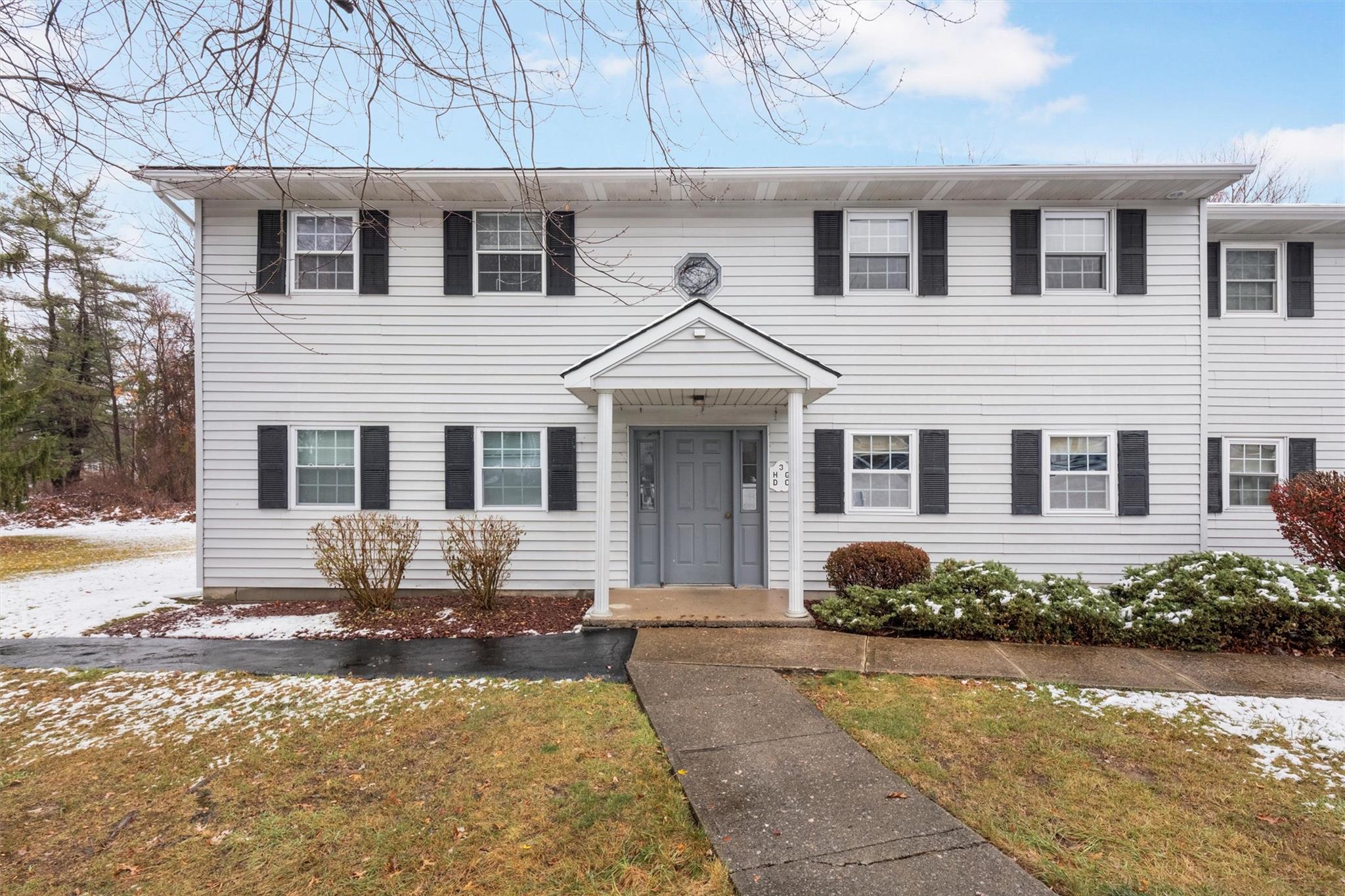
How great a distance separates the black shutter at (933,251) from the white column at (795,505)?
280 cm

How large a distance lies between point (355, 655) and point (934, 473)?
23.0 feet

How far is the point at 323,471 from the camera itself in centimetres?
795

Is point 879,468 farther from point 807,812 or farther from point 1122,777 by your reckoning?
point 807,812

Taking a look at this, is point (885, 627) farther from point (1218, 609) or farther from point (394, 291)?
point (394, 291)

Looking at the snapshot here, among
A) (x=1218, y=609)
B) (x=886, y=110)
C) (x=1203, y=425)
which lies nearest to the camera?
(x=886, y=110)

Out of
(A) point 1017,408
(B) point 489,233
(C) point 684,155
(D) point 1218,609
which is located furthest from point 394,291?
(D) point 1218,609

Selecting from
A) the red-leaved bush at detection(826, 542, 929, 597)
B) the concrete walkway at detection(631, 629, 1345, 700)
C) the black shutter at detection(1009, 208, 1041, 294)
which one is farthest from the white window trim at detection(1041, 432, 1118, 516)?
the concrete walkway at detection(631, 629, 1345, 700)

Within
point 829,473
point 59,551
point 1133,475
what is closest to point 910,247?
point 829,473

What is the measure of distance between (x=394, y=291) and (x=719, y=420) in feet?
15.3

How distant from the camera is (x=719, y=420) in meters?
7.89

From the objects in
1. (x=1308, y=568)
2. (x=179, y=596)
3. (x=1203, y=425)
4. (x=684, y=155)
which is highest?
(x=684, y=155)

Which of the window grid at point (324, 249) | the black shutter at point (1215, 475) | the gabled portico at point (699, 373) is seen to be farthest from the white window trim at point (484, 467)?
the black shutter at point (1215, 475)

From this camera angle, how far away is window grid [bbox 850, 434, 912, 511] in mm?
7887

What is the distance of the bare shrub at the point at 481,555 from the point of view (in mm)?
7188
